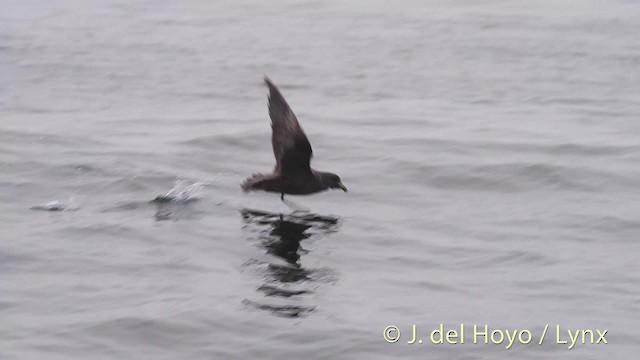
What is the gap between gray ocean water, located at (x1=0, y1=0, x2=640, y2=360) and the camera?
10.6m

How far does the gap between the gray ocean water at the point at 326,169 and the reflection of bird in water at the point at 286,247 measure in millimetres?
33

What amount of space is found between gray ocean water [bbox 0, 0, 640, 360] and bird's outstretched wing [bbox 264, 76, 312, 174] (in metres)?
0.57

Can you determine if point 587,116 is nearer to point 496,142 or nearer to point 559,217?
point 496,142

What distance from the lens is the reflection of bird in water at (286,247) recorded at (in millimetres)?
11141

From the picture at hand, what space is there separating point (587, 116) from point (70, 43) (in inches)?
374

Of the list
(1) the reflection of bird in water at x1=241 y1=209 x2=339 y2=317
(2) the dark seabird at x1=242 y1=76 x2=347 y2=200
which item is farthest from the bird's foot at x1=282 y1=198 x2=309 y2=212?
(2) the dark seabird at x1=242 y1=76 x2=347 y2=200

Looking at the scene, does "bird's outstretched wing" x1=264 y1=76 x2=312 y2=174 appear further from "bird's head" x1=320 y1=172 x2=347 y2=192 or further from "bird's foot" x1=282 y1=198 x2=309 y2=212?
"bird's foot" x1=282 y1=198 x2=309 y2=212

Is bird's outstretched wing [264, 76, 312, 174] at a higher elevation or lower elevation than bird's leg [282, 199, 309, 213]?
higher

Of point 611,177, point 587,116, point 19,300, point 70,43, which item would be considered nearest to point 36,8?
point 70,43

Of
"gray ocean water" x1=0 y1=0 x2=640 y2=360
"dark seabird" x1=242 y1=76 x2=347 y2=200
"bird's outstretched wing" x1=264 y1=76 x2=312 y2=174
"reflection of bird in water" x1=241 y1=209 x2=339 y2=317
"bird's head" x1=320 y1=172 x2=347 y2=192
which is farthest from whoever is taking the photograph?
"bird's head" x1=320 y1=172 x2=347 y2=192

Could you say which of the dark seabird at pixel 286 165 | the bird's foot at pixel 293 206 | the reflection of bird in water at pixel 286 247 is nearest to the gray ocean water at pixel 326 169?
the reflection of bird in water at pixel 286 247

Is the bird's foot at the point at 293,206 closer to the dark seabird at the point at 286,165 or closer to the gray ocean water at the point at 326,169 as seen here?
the gray ocean water at the point at 326,169

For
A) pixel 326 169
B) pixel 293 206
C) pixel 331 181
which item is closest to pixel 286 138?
pixel 331 181

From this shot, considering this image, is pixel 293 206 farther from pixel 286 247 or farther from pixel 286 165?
pixel 286 247
